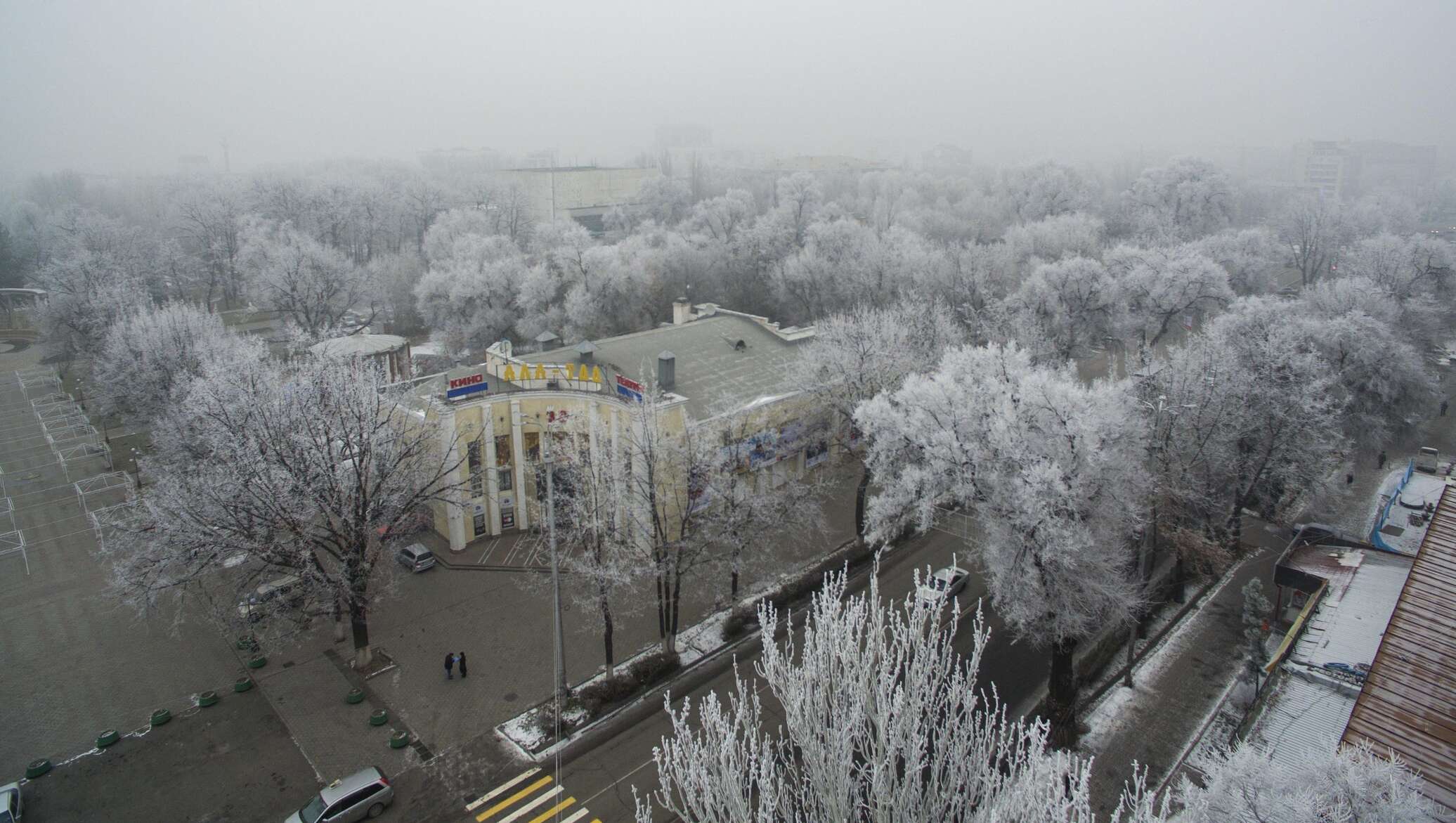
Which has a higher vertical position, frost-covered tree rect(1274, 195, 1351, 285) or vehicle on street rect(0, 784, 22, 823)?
frost-covered tree rect(1274, 195, 1351, 285)

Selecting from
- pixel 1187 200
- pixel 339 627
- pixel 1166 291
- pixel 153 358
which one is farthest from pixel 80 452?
pixel 1187 200

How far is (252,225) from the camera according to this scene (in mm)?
61625

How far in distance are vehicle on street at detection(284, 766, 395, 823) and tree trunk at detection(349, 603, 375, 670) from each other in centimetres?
411

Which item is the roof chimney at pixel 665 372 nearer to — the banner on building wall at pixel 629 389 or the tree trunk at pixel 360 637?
the banner on building wall at pixel 629 389

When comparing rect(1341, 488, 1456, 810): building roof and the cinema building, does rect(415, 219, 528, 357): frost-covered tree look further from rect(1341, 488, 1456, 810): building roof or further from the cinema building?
rect(1341, 488, 1456, 810): building roof

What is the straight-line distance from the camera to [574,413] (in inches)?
936

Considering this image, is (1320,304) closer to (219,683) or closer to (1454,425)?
(1454,425)

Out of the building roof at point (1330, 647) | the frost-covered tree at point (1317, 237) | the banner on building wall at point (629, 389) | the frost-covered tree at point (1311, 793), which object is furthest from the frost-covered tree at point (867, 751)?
the frost-covered tree at point (1317, 237)

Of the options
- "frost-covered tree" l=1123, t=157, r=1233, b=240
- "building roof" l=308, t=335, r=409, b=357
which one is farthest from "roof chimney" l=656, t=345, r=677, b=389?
"frost-covered tree" l=1123, t=157, r=1233, b=240

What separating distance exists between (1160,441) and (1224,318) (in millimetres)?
11946

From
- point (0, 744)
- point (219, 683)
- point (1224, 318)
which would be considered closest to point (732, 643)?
point (219, 683)

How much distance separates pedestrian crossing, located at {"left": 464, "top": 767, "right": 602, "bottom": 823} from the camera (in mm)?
14367

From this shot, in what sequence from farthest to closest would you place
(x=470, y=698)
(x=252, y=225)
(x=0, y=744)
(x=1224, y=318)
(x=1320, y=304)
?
(x=252, y=225)
(x=1320, y=304)
(x=1224, y=318)
(x=470, y=698)
(x=0, y=744)

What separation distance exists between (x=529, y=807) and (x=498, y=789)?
819 mm
